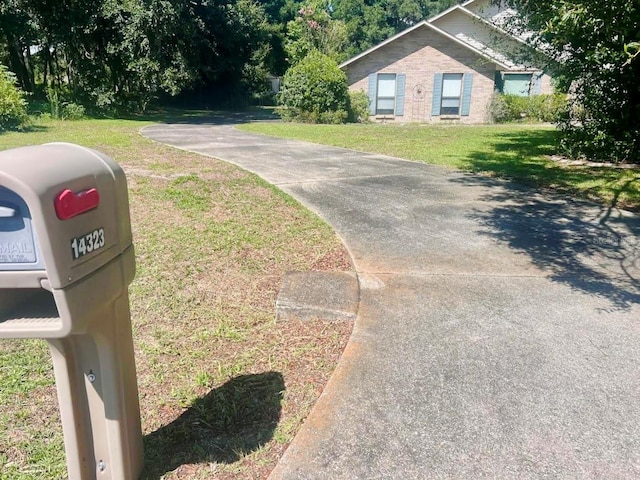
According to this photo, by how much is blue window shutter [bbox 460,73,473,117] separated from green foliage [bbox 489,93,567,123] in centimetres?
99

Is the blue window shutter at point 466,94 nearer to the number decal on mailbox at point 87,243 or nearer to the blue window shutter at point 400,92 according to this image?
the blue window shutter at point 400,92

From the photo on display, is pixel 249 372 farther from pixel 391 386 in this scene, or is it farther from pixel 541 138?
pixel 541 138

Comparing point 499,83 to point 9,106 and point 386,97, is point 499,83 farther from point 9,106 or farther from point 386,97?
point 9,106

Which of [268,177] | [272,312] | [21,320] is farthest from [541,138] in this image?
[21,320]

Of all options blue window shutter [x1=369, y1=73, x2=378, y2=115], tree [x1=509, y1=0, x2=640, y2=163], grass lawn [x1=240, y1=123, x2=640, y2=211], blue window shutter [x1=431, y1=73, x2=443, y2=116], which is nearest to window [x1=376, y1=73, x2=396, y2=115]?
blue window shutter [x1=369, y1=73, x2=378, y2=115]

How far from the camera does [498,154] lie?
1238cm

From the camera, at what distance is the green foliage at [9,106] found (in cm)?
1554

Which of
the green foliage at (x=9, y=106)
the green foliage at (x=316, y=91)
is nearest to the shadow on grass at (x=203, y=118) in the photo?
the green foliage at (x=316, y=91)

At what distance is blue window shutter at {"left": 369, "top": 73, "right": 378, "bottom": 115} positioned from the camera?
24.3m

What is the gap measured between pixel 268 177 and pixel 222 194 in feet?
5.65

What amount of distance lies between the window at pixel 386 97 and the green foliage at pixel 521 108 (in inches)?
172

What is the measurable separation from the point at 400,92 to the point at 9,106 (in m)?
15.7

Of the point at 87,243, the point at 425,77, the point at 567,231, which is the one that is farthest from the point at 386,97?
the point at 87,243

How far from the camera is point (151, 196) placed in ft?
24.0
